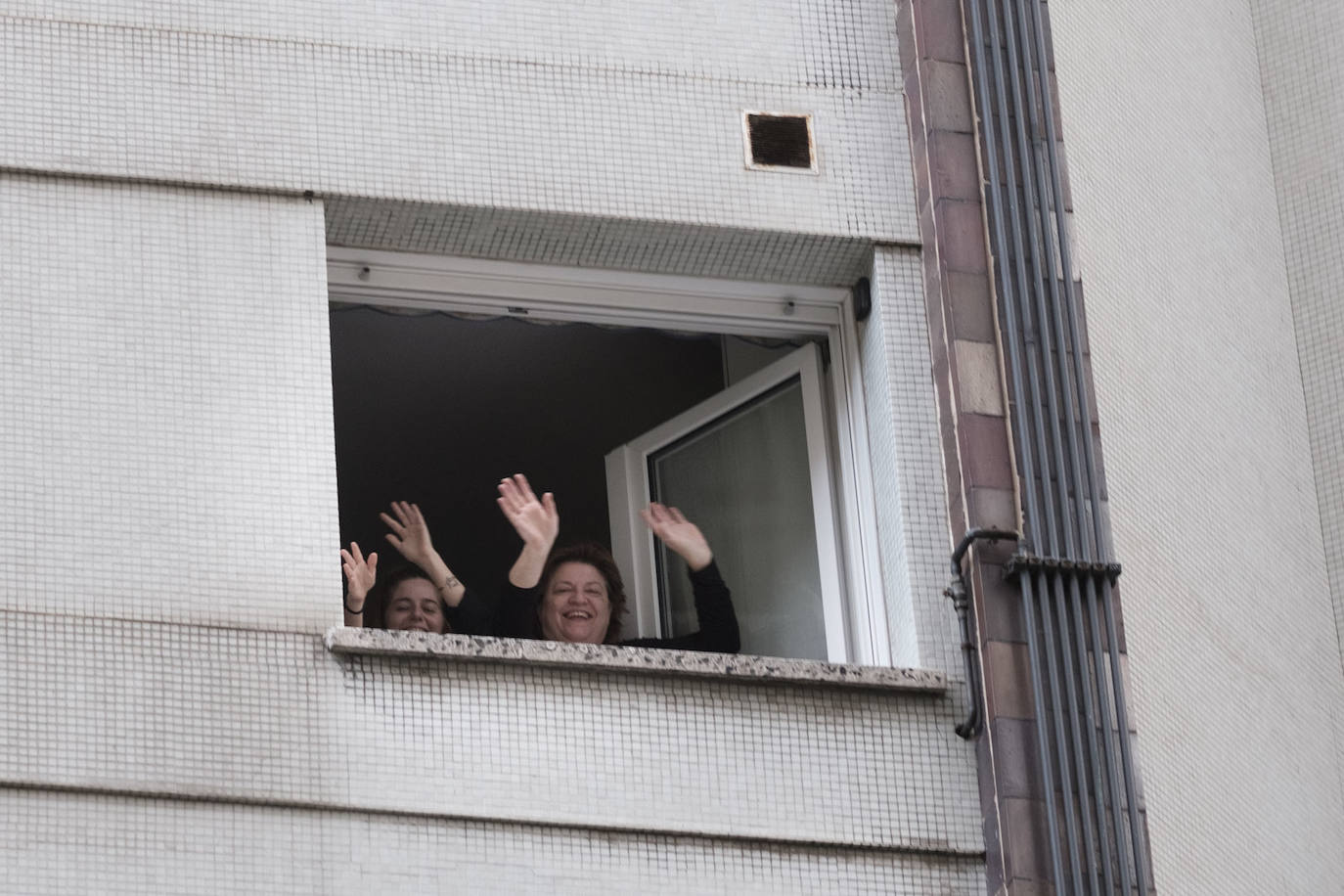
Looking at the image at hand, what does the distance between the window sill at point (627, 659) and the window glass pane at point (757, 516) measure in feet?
2.72

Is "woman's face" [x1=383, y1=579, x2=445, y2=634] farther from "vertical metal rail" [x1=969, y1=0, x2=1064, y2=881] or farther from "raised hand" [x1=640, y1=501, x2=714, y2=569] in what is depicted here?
"vertical metal rail" [x1=969, y1=0, x2=1064, y2=881]

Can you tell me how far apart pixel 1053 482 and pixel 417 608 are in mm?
2209

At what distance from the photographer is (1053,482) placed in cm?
829


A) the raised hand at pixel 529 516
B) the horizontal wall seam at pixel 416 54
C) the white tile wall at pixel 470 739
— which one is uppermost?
the horizontal wall seam at pixel 416 54

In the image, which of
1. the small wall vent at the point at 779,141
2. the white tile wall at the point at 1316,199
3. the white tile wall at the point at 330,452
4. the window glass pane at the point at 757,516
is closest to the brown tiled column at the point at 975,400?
the white tile wall at the point at 330,452

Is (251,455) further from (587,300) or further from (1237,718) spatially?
(1237,718)

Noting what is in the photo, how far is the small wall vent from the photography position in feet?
28.7

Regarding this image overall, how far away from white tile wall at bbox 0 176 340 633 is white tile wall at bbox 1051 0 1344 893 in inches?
109

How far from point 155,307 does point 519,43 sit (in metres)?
1.58

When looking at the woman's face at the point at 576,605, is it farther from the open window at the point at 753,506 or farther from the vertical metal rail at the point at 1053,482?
the vertical metal rail at the point at 1053,482

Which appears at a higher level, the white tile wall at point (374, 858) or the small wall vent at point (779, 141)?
the small wall vent at point (779, 141)

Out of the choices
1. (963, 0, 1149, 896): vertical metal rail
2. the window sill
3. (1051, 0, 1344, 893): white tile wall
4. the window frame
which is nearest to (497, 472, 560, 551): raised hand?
the window frame

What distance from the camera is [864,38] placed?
9109mm

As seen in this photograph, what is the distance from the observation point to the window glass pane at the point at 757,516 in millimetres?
9109
